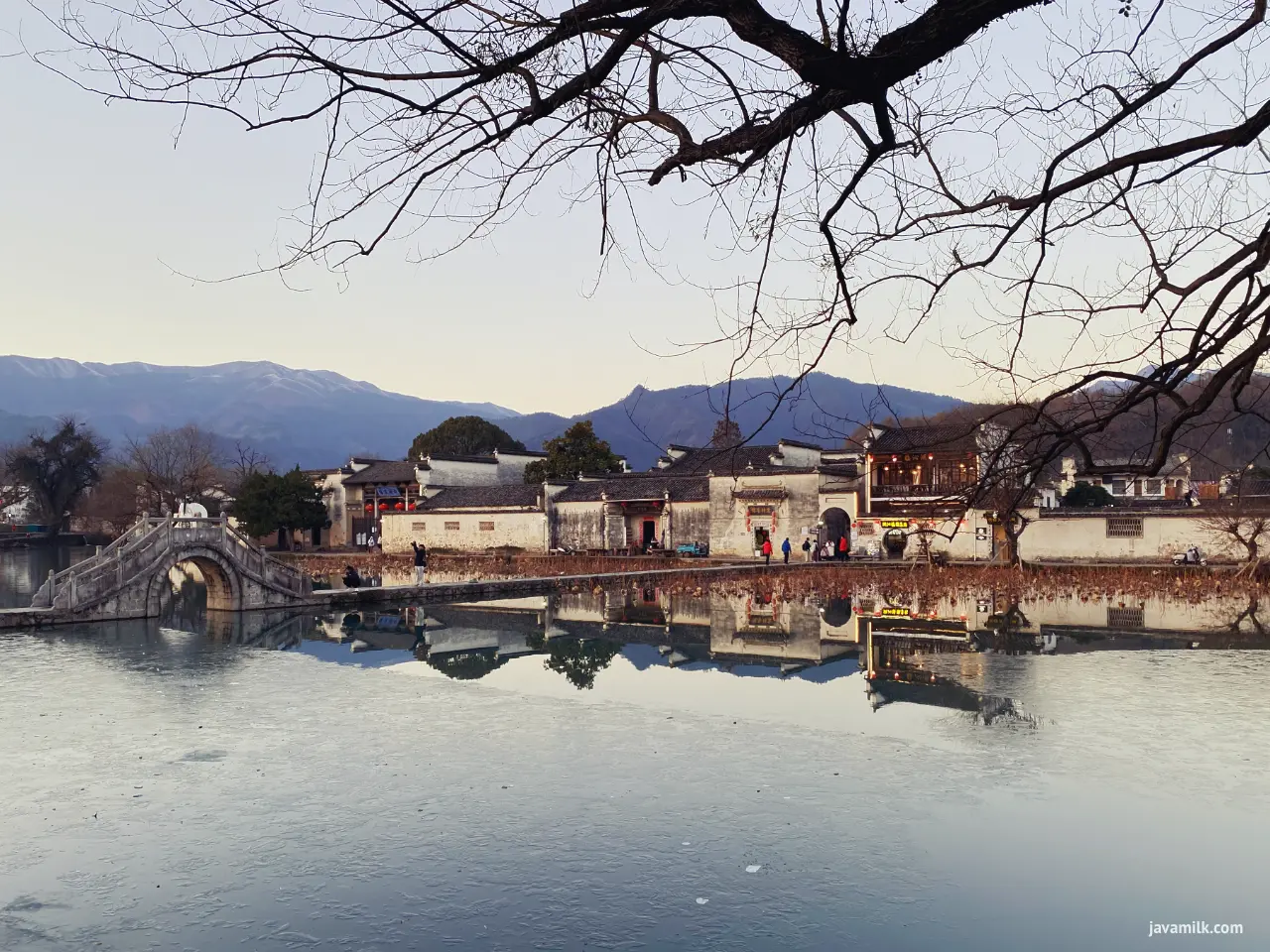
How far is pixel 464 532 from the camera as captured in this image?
4709 centimetres

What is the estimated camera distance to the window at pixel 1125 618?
19469 millimetres

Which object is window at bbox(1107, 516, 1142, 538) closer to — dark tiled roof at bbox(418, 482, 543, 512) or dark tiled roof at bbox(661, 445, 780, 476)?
dark tiled roof at bbox(661, 445, 780, 476)

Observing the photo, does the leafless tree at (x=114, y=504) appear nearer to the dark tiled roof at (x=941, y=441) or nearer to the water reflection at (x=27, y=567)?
the water reflection at (x=27, y=567)

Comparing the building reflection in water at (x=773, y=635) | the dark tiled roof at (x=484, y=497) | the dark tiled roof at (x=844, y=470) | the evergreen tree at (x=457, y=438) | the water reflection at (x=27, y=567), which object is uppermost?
the evergreen tree at (x=457, y=438)

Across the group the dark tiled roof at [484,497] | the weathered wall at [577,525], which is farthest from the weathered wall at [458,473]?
the weathered wall at [577,525]

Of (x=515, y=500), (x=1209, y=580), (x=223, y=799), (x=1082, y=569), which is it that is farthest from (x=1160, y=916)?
(x=515, y=500)

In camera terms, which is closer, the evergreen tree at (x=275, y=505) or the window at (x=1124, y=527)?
the window at (x=1124, y=527)

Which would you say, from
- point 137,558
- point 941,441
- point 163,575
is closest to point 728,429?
point 941,441

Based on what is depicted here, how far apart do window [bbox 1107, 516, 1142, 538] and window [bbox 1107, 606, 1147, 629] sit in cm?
1233

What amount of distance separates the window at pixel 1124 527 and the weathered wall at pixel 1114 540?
0.42 feet

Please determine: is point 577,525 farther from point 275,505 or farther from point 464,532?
point 275,505

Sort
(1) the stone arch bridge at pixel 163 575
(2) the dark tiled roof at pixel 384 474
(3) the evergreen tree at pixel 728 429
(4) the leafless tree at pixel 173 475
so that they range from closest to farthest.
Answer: (3) the evergreen tree at pixel 728 429 → (1) the stone arch bridge at pixel 163 575 → (2) the dark tiled roof at pixel 384 474 → (4) the leafless tree at pixel 173 475

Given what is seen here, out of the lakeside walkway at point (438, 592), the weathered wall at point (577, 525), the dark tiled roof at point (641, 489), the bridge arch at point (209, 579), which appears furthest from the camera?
the weathered wall at point (577, 525)

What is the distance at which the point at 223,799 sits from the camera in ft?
27.1
